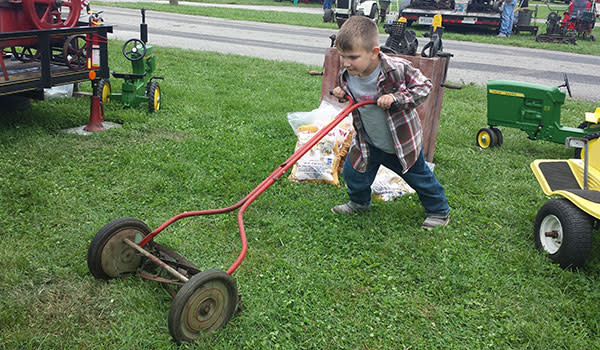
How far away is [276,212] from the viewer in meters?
4.19

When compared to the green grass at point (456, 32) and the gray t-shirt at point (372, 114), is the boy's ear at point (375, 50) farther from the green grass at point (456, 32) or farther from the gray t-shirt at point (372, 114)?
the green grass at point (456, 32)

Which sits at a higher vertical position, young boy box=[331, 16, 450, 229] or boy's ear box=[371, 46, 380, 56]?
boy's ear box=[371, 46, 380, 56]

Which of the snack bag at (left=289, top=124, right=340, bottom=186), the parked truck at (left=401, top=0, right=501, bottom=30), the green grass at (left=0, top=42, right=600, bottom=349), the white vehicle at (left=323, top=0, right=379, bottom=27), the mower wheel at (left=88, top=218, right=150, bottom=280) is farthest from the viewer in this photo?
the parked truck at (left=401, top=0, right=501, bottom=30)

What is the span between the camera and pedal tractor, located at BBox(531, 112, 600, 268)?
3.38m

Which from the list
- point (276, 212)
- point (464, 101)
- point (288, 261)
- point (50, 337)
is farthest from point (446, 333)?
point (464, 101)

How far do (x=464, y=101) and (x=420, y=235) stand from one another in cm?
489

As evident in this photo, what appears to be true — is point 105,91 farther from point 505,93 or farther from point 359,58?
point 505,93

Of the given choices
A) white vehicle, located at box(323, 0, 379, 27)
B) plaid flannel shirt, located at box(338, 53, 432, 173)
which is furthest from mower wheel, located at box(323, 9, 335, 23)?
plaid flannel shirt, located at box(338, 53, 432, 173)

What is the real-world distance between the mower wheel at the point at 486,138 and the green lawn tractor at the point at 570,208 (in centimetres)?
165

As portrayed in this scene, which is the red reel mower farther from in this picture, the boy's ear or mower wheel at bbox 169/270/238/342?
the boy's ear

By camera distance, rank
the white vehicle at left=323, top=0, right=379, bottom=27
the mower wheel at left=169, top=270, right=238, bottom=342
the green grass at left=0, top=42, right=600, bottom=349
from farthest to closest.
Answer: the white vehicle at left=323, top=0, right=379, bottom=27 → the green grass at left=0, top=42, right=600, bottom=349 → the mower wheel at left=169, top=270, right=238, bottom=342

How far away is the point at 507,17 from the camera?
1866cm

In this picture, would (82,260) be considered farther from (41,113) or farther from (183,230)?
A: (41,113)

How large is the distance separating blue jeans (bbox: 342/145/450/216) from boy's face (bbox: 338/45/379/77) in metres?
0.73
